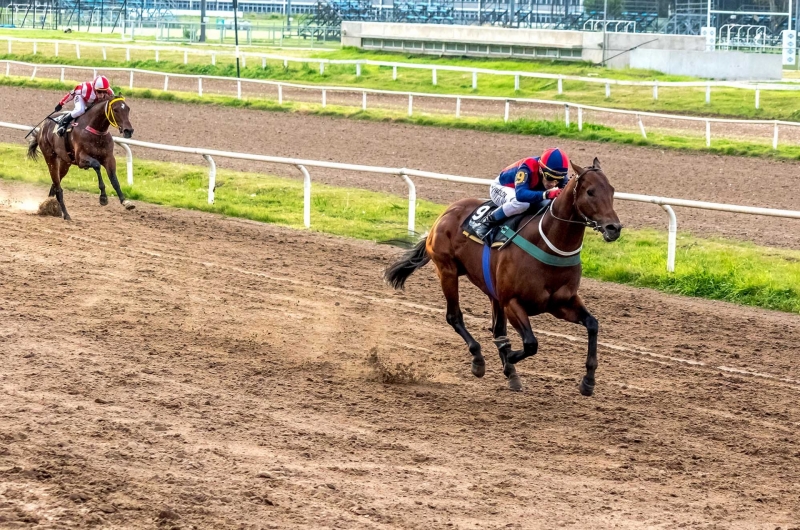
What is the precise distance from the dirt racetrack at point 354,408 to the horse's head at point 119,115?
9.60 ft

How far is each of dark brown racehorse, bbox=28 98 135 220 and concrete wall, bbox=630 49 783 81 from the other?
2073 cm

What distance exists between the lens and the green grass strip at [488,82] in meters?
24.8

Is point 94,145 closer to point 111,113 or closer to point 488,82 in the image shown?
point 111,113

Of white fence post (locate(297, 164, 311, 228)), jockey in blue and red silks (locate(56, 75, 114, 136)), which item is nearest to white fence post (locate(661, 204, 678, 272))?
white fence post (locate(297, 164, 311, 228))

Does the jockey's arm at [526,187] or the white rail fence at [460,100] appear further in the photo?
the white rail fence at [460,100]

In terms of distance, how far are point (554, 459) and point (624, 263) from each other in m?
6.13

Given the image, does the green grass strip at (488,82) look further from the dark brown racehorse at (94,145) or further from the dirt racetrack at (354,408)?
the dirt racetrack at (354,408)

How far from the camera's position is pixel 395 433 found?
21.0ft

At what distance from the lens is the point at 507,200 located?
7629mm

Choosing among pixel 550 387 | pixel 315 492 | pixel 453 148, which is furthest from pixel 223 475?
pixel 453 148

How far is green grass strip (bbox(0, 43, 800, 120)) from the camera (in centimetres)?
2475

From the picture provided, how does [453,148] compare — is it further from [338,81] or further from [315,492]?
[315,492]

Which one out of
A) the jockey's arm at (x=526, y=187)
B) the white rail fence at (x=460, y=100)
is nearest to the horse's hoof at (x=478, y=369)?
the jockey's arm at (x=526, y=187)

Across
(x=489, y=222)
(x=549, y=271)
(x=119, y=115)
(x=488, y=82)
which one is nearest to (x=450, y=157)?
(x=119, y=115)
